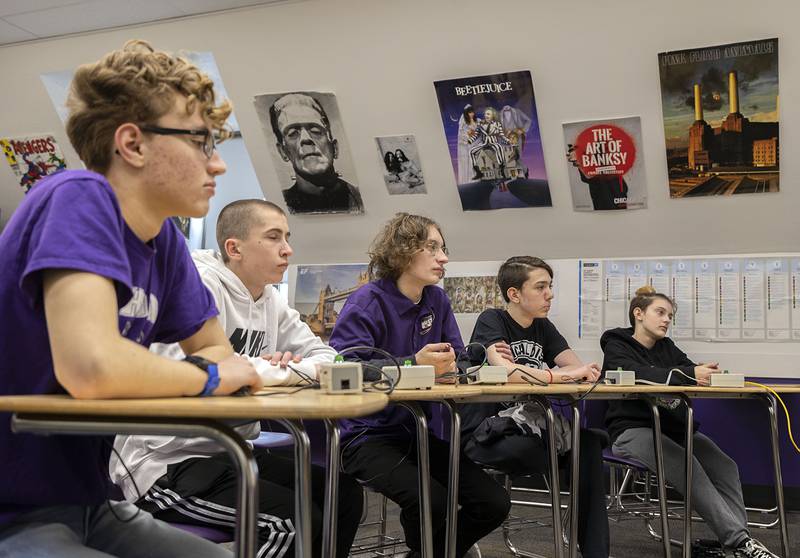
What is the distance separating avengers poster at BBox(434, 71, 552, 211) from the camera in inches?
157

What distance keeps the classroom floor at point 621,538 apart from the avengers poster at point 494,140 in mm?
1689

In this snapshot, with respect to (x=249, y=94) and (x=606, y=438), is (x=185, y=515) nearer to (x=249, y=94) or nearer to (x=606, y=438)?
(x=606, y=438)

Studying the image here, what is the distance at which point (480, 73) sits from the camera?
396 cm

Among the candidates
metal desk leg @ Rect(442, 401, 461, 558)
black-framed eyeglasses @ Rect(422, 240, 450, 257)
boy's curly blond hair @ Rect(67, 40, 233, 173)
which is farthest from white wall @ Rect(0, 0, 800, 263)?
boy's curly blond hair @ Rect(67, 40, 233, 173)

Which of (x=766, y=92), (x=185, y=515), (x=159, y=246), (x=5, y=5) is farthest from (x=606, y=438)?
(x=5, y=5)

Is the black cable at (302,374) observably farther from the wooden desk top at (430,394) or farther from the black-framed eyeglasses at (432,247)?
the black-framed eyeglasses at (432,247)

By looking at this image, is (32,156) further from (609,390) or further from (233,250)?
(609,390)

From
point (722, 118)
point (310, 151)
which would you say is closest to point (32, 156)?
point (310, 151)

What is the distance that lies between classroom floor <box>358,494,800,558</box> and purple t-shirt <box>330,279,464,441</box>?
0.87 m

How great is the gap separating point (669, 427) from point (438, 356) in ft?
5.73

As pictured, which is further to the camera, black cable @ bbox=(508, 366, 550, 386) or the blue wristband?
black cable @ bbox=(508, 366, 550, 386)

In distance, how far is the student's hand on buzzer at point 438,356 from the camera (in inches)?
102

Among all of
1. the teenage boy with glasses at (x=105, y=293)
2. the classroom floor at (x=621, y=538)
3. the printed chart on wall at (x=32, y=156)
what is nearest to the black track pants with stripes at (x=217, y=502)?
the teenage boy with glasses at (x=105, y=293)

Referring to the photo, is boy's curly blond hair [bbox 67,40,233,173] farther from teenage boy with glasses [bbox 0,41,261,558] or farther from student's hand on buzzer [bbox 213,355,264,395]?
student's hand on buzzer [bbox 213,355,264,395]
